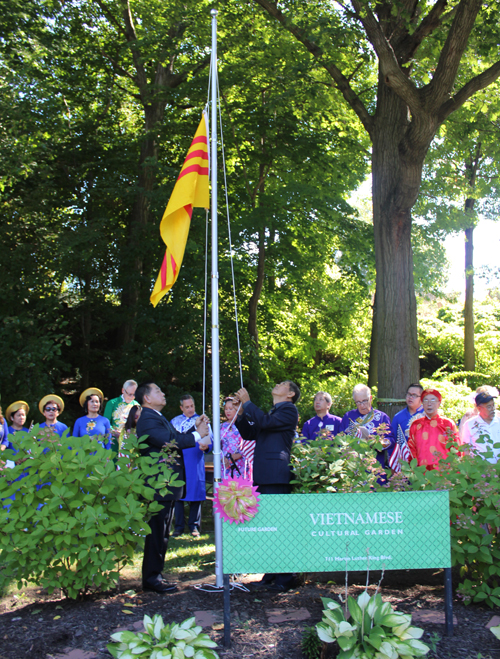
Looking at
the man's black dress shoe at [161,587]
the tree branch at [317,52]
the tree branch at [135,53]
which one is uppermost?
the tree branch at [135,53]

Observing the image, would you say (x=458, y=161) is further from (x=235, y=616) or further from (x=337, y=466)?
(x=235, y=616)

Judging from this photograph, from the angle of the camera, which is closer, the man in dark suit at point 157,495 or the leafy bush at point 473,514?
the leafy bush at point 473,514

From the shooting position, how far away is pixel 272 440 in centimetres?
482

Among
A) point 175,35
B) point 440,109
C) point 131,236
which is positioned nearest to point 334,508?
point 440,109

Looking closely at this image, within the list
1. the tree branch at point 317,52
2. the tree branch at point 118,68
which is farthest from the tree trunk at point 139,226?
the tree branch at point 317,52

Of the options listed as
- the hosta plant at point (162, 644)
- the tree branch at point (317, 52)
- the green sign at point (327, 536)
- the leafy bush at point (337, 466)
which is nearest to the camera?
the hosta plant at point (162, 644)

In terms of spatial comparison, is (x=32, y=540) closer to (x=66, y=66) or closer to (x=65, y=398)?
(x=65, y=398)

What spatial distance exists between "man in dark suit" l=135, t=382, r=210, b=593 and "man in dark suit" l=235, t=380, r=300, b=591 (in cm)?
43

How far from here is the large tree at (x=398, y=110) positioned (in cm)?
784

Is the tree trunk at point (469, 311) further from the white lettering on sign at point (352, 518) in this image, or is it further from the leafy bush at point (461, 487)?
the white lettering on sign at point (352, 518)

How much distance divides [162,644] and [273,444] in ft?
6.48

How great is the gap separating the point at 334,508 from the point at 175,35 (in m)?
14.1

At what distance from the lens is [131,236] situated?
13.8 meters

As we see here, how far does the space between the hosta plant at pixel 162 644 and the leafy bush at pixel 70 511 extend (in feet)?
2.63
